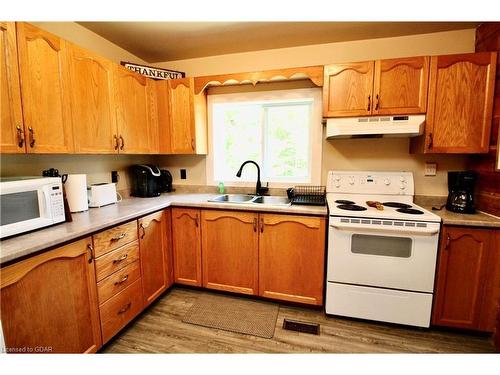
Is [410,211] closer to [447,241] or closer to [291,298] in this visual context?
[447,241]

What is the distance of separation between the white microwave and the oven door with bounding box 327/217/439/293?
5.89 feet

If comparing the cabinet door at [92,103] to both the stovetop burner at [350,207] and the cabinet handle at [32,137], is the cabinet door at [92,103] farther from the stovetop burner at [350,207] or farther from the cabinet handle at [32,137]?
the stovetop burner at [350,207]

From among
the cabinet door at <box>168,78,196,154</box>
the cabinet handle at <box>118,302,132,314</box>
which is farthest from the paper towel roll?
the cabinet door at <box>168,78,196,154</box>

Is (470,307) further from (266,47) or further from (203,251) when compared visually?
(266,47)

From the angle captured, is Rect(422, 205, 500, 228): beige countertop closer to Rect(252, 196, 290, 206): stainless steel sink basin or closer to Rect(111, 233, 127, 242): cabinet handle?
Rect(252, 196, 290, 206): stainless steel sink basin

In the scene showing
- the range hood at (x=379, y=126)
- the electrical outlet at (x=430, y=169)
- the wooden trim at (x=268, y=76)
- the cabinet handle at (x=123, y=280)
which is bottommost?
the cabinet handle at (x=123, y=280)

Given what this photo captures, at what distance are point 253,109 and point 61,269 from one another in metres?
2.09

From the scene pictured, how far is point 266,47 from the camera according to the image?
90.0 inches

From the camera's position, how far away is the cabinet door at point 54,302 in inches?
40.6

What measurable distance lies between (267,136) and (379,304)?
1806 millimetres

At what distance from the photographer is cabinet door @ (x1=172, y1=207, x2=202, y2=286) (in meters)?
2.10

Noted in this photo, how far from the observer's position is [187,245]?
2.14 meters

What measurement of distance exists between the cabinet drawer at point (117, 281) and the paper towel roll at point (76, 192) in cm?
57

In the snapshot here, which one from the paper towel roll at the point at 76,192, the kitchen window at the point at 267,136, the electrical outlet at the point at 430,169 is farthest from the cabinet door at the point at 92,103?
the electrical outlet at the point at 430,169
